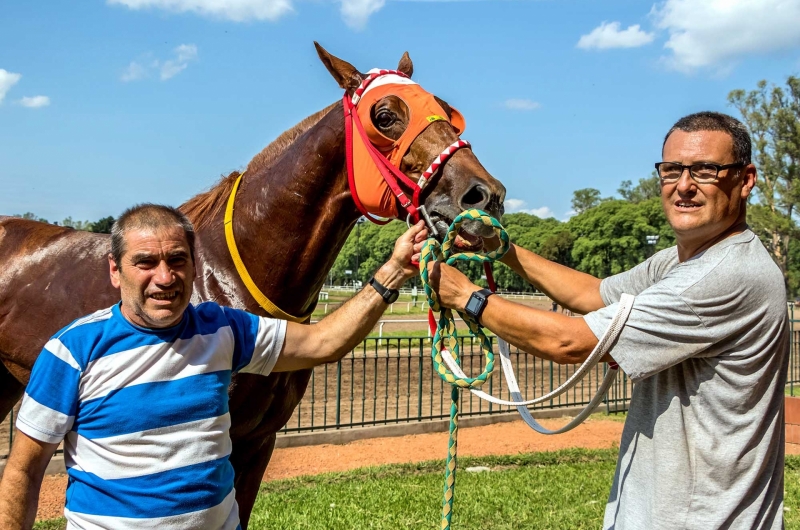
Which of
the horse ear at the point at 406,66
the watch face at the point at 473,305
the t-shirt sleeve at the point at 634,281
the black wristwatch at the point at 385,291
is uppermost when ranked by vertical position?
the horse ear at the point at 406,66

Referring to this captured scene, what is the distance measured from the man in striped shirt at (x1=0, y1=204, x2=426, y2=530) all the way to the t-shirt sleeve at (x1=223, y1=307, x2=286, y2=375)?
0.12m

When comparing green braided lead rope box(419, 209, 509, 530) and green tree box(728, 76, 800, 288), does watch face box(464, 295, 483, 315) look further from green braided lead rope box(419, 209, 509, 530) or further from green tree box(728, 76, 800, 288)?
green tree box(728, 76, 800, 288)

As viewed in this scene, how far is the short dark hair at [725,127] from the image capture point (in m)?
2.21

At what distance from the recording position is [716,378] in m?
2.12

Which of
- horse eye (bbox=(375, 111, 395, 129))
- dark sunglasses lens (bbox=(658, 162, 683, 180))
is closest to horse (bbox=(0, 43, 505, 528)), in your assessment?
horse eye (bbox=(375, 111, 395, 129))

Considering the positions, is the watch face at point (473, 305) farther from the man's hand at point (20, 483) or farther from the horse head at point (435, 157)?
the man's hand at point (20, 483)

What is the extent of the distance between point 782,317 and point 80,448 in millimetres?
2215

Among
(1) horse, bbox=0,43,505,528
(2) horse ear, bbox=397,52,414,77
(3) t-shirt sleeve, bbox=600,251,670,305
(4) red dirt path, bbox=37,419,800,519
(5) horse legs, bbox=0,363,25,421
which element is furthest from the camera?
(4) red dirt path, bbox=37,419,800,519

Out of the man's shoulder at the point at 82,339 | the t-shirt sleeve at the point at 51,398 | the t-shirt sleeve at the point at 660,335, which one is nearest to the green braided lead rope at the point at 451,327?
the t-shirt sleeve at the point at 660,335

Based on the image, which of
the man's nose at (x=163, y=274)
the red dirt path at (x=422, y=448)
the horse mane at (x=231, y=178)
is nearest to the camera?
the man's nose at (x=163, y=274)

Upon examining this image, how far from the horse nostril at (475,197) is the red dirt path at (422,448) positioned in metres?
5.77

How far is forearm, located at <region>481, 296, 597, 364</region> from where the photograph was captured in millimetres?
2199

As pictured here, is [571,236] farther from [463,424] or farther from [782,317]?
[782,317]

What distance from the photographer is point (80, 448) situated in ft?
6.87
